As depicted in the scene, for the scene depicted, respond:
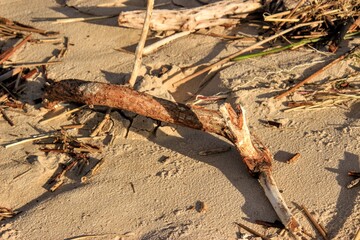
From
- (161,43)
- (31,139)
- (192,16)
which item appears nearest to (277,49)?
(192,16)

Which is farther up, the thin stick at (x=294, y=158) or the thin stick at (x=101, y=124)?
the thin stick at (x=294, y=158)

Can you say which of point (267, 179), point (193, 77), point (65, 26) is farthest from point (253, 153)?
point (65, 26)

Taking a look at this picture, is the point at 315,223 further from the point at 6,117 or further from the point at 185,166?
the point at 6,117

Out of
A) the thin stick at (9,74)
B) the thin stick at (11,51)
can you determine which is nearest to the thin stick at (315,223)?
the thin stick at (9,74)

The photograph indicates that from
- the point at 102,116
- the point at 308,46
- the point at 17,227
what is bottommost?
the point at 17,227

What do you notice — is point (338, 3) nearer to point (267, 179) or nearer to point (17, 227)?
point (267, 179)

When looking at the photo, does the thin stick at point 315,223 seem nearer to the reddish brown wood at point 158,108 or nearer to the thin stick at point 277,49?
the reddish brown wood at point 158,108
